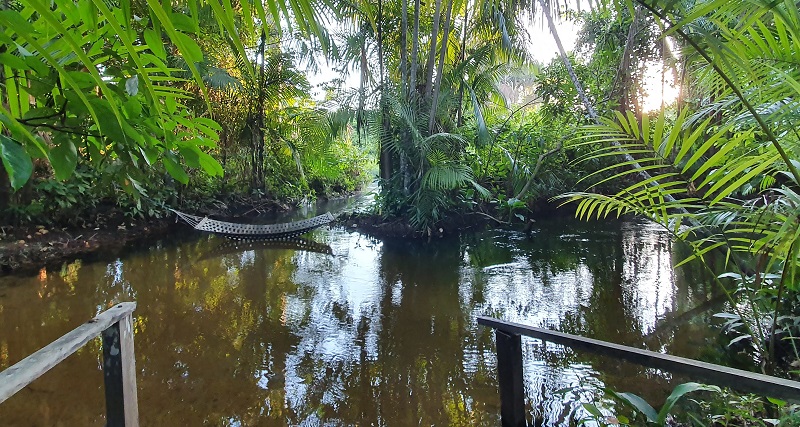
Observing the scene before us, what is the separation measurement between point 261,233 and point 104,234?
7.84 ft

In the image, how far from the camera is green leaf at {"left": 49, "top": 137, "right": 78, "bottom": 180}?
2.08 ft

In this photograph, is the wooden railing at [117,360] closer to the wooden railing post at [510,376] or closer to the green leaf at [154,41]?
the green leaf at [154,41]

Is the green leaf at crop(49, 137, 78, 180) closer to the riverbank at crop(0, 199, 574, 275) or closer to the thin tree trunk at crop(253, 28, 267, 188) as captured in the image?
the riverbank at crop(0, 199, 574, 275)

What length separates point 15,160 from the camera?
49cm

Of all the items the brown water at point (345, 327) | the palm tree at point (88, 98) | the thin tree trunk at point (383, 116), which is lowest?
the brown water at point (345, 327)

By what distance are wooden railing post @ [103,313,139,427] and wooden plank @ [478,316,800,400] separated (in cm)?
155

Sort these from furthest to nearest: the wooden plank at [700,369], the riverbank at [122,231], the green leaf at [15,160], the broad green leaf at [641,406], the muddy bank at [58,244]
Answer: the riverbank at [122,231]
the muddy bank at [58,244]
the broad green leaf at [641,406]
the wooden plank at [700,369]
the green leaf at [15,160]

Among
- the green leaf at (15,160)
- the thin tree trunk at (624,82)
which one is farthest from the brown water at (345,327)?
the thin tree trunk at (624,82)

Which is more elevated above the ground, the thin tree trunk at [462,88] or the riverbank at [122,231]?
the thin tree trunk at [462,88]

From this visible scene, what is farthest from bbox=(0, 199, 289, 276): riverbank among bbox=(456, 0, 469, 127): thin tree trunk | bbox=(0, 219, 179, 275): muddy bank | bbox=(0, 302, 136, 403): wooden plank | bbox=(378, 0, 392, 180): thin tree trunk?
bbox=(456, 0, 469, 127): thin tree trunk

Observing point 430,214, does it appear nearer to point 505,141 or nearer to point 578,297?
point 505,141

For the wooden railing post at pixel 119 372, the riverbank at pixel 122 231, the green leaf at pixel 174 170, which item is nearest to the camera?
the green leaf at pixel 174 170

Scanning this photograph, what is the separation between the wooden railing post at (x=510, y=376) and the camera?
1.72 m

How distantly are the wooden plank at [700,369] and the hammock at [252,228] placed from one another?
20.1 ft
